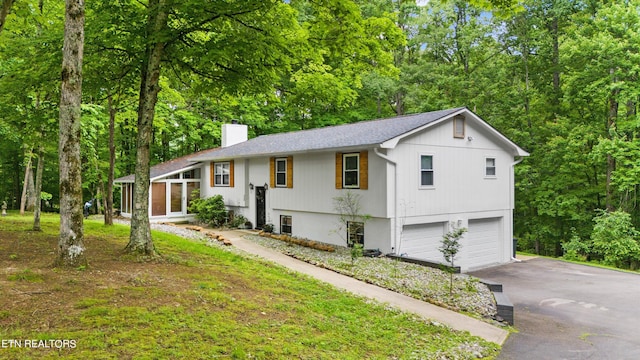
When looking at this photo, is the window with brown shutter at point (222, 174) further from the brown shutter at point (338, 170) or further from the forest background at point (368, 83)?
the brown shutter at point (338, 170)

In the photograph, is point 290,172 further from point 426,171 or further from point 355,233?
point 426,171

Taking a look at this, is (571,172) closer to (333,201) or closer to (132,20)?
(333,201)

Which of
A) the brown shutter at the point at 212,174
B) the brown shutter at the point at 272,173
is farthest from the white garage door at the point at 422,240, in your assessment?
the brown shutter at the point at 212,174

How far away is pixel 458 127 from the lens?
48.2 ft

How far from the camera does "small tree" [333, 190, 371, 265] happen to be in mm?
13383

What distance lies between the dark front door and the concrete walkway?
6.54m

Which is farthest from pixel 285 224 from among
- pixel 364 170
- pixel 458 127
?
pixel 458 127

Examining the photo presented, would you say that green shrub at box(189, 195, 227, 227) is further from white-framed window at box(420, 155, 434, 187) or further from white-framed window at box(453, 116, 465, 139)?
white-framed window at box(453, 116, 465, 139)

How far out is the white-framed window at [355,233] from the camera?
44.8 feet

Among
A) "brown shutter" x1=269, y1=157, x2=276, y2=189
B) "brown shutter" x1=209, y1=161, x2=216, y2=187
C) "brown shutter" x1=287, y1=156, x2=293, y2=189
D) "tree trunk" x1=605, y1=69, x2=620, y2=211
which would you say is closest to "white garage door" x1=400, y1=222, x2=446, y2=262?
"brown shutter" x1=287, y1=156, x2=293, y2=189

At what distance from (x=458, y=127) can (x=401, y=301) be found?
8.99 meters

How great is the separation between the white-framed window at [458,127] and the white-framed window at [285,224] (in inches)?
299

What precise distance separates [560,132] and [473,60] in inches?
357

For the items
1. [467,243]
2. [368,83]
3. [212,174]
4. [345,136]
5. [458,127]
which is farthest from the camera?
[368,83]
